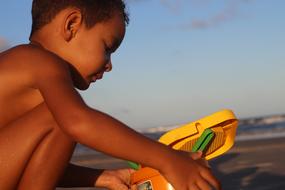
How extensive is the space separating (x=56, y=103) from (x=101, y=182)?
81cm

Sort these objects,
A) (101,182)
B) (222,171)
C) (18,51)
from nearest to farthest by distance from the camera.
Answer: (18,51), (101,182), (222,171)

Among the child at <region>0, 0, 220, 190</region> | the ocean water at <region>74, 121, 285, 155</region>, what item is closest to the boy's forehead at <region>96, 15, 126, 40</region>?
the child at <region>0, 0, 220, 190</region>

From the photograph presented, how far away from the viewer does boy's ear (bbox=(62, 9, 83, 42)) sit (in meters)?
1.93

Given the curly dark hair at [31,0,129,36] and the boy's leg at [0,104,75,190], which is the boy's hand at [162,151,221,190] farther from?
the curly dark hair at [31,0,129,36]

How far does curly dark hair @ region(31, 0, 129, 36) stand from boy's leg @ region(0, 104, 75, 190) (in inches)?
14.5

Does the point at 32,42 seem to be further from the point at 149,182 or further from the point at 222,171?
the point at 222,171

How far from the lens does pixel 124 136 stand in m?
1.58

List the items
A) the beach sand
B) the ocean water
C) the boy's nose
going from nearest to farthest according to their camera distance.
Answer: the boy's nose
the beach sand
the ocean water

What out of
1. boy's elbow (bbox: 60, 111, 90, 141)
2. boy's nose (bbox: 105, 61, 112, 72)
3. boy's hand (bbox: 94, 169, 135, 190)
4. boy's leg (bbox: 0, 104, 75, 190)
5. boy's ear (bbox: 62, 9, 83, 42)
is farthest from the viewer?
boy's hand (bbox: 94, 169, 135, 190)

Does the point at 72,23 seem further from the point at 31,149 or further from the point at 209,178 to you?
the point at 209,178

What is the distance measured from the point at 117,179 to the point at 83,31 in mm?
715

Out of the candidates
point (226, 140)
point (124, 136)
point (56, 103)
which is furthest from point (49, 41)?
point (226, 140)

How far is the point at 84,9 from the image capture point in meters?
1.94

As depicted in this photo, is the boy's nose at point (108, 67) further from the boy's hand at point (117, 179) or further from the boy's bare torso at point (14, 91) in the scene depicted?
the boy's hand at point (117, 179)
